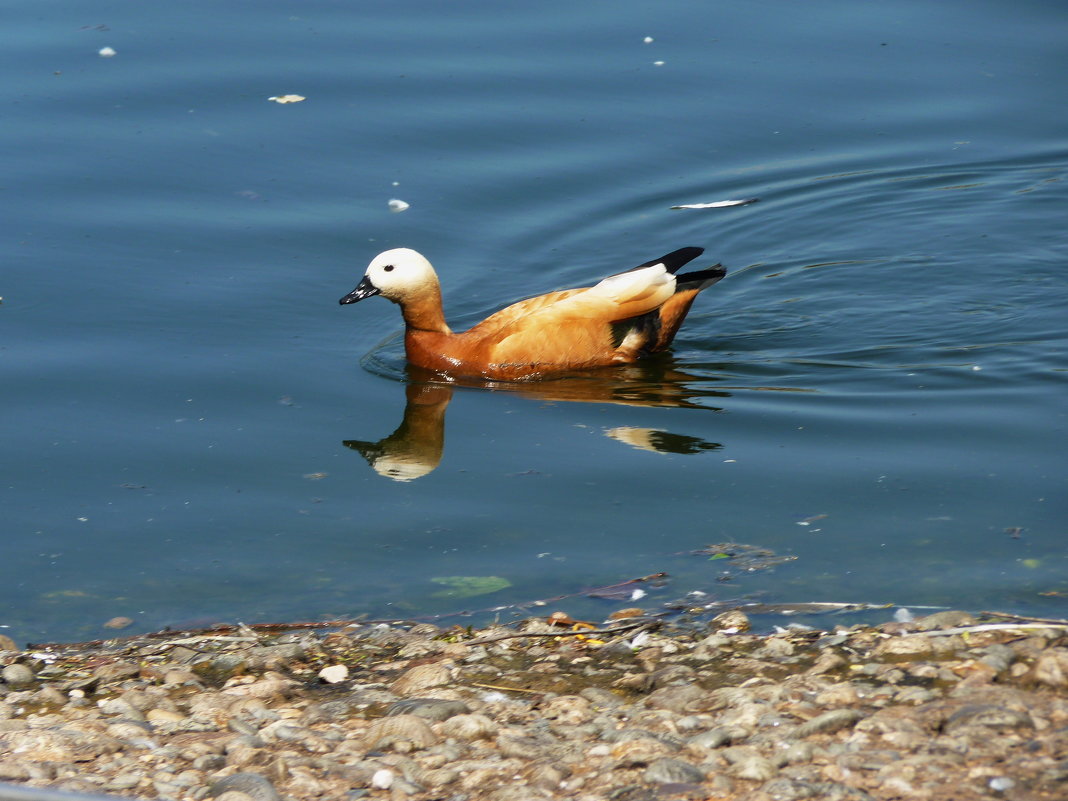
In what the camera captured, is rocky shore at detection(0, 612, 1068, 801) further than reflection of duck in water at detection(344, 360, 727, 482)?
No

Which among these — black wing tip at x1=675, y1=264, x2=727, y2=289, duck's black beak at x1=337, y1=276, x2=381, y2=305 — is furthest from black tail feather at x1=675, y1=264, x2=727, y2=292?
duck's black beak at x1=337, y1=276, x2=381, y2=305

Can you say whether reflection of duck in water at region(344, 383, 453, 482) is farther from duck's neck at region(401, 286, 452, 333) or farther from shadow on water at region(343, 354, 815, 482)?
duck's neck at region(401, 286, 452, 333)

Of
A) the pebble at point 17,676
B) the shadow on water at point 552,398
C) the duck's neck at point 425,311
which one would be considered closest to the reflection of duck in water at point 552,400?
the shadow on water at point 552,398

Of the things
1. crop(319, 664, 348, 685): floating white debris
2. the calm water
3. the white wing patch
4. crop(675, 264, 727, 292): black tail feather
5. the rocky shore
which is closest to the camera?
the rocky shore

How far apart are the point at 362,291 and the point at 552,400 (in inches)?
60.1

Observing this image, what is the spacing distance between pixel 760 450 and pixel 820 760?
3.39m

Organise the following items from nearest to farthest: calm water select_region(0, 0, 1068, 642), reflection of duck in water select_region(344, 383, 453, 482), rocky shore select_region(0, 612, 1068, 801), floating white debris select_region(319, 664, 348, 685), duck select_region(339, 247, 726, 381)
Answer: rocky shore select_region(0, 612, 1068, 801), floating white debris select_region(319, 664, 348, 685), calm water select_region(0, 0, 1068, 642), reflection of duck in water select_region(344, 383, 453, 482), duck select_region(339, 247, 726, 381)

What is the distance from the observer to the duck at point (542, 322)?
28.5 ft

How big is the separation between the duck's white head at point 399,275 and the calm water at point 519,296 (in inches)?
17.8

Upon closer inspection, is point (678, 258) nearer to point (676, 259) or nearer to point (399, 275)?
point (676, 259)

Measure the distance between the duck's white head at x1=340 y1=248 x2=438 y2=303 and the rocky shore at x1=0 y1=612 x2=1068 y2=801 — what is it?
3.51 m

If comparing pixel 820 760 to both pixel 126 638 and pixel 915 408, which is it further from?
pixel 915 408

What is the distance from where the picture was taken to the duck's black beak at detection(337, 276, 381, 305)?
8.86m

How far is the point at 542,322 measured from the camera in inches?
341
